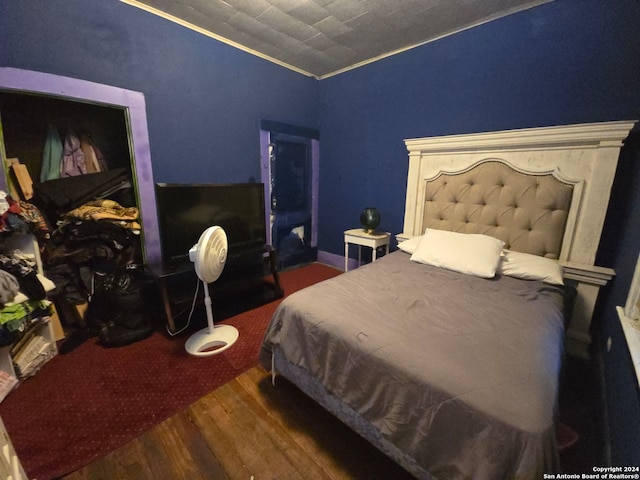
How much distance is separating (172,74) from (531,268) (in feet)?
10.7

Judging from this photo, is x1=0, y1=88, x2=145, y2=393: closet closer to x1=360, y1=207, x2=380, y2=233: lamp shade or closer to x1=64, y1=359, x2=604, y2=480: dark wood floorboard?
x1=64, y1=359, x2=604, y2=480: dark wood floorboard

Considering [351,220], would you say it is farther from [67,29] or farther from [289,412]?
[67,29]

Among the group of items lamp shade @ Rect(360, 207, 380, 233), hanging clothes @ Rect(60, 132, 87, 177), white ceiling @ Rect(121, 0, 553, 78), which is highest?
white ceiling @ Rect(121, 0, 553, 78)

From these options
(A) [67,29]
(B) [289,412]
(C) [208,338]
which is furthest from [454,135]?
(A) [67,29]

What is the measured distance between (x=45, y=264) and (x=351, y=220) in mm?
2961

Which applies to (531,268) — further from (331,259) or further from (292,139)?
(292,139)

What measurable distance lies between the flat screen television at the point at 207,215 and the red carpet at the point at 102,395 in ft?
2.51

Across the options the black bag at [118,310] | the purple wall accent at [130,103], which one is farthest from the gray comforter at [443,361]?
the purple wall accent at [130,103]

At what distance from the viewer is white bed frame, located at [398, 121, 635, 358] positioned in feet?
5.88

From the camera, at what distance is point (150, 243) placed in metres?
2.36

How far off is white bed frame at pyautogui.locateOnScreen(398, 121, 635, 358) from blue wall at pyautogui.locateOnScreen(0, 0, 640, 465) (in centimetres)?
12

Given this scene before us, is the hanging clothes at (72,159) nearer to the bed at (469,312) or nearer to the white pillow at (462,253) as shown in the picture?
the bed at (469,312)

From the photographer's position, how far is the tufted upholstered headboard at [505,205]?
6.59ft

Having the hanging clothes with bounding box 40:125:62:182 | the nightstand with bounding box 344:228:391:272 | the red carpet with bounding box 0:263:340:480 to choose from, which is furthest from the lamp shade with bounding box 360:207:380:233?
the hanging clothes with bounding box 40:125:62:182
